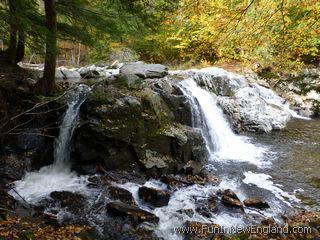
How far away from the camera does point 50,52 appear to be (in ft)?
23.6

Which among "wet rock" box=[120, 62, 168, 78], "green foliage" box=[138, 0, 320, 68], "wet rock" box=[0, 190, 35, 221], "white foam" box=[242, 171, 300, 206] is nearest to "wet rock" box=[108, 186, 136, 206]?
"wet rock" box=[0, 190, 35, 221]

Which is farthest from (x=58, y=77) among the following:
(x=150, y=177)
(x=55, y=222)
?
(x=55, y=222)

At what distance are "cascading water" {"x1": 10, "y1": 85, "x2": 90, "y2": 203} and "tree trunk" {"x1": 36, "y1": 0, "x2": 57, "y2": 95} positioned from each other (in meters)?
0.79

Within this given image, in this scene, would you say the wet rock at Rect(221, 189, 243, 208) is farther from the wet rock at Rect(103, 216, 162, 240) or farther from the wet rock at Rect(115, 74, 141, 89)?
the wet rock at Rect(115, 74, 141, 89)

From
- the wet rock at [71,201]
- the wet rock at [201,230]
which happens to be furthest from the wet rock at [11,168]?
the wet rock at [201,230]

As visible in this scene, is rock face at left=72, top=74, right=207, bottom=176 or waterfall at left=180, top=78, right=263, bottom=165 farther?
waterfall at left=180, top=78, right=263, bottom=165

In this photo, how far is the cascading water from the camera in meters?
7.14

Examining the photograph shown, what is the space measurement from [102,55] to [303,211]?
15.2 meters

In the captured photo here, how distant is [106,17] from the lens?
297 inches

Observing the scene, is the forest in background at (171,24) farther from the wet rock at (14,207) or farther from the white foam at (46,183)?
the wet rock at (14,207)

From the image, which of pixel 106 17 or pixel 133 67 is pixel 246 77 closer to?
pixel 133 67

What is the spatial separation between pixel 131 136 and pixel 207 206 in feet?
9.04

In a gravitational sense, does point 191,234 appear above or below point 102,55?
below

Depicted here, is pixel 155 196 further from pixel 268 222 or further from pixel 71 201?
pixel 268 222
